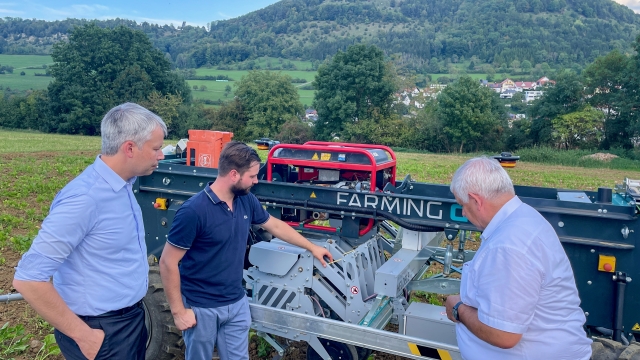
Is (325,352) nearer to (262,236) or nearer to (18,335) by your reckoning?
(262,236)

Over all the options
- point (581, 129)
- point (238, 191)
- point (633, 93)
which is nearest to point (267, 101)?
point (581, 129)

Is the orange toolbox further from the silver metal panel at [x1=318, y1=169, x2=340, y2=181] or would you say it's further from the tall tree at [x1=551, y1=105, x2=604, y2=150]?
the tall tree at [x1=551, y1=105, x2=604, y2=150]

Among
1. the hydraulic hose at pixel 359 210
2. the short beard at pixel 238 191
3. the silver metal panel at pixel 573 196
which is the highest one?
the short beard at pixel 238 191

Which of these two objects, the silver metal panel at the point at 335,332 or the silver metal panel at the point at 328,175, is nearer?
the silver metal panel at the point at 335,332

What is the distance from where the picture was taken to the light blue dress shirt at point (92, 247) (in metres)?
2.45

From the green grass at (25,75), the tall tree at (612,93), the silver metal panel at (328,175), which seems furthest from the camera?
the green grass at (25,75)

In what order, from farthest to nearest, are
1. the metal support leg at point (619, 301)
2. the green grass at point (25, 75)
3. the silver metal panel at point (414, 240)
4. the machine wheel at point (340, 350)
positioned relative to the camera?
the green grass at point (25, 75)
the silver metal panel at point (414, 240)
the machine wheel at point (340, 350)
the metal support leg at point (619, 301)

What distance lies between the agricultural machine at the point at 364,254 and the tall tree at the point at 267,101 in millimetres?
52928

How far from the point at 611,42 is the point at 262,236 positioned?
17768cm

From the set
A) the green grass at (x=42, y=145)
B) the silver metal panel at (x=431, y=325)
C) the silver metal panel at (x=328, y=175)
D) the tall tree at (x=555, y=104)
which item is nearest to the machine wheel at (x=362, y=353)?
the silver metal panel at (x=431, y=325)

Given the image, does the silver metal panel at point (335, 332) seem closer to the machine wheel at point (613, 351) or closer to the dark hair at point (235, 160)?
the machine wheel at point (613, 351)

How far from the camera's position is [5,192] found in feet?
45.5

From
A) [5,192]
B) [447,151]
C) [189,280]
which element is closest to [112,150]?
[189,280]

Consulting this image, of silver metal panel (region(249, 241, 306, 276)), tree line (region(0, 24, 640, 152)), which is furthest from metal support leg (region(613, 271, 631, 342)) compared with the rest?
tree line (region(0, 24, 640, 152))
